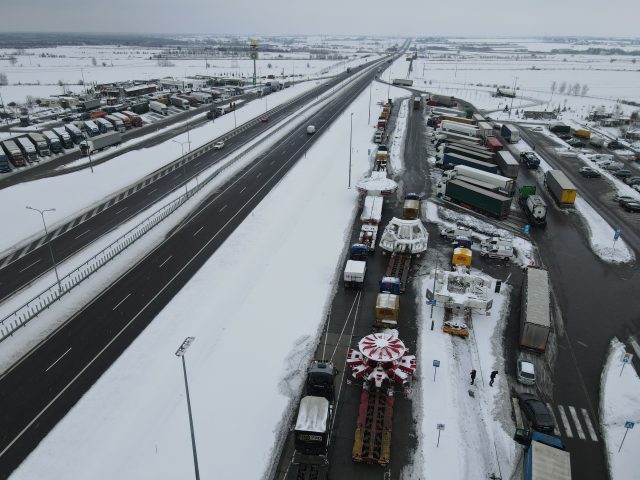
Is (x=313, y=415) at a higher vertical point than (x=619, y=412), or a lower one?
higher

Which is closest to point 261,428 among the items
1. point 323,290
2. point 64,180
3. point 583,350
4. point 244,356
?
point 244,356

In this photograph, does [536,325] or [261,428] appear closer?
[261,428]

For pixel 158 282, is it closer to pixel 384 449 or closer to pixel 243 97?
pixel 384 449

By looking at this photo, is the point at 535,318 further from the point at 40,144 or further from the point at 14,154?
the point at 40,144

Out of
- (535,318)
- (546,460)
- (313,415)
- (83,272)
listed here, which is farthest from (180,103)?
(546,460)

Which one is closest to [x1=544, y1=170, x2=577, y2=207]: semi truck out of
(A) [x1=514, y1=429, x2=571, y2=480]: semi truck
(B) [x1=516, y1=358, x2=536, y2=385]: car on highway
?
(B) [x1=516, y1=358, x2=536, y2=385]: car on highway

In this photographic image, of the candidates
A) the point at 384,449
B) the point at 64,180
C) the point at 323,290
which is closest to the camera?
the point at 384,449

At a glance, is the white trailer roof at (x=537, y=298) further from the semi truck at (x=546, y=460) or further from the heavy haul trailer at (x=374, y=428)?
the heavy haul trailer at (x=374, y=428)
